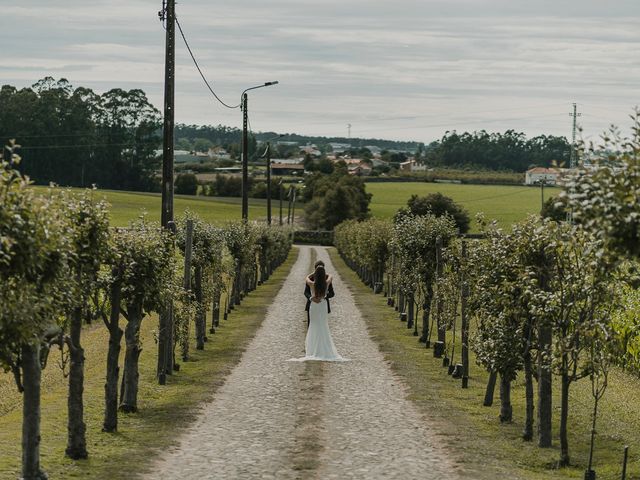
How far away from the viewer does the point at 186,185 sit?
554 ft

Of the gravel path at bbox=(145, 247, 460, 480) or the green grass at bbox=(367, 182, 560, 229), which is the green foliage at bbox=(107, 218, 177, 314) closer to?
the gravel path at bbox=(145, 247, 460, 480)

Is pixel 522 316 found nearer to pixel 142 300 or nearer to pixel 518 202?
pixel 142 300

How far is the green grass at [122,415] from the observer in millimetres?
16734

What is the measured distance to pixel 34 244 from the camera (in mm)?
12523

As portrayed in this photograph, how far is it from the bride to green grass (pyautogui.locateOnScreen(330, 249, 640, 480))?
178 centimetres

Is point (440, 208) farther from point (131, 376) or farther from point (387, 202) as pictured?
point (131, 376)

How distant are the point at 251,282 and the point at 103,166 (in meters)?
96.7

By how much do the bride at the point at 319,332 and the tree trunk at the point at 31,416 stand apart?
1537 centimetres

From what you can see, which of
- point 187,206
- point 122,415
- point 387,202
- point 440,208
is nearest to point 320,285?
point 122,415

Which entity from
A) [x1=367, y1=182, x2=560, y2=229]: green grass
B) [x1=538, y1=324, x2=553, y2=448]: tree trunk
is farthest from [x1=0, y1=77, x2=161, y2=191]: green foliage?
[x1=538, y1=324, x2=553, y2=448]: tree trunk

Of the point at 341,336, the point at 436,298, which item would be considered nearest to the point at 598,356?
the point at 436,298

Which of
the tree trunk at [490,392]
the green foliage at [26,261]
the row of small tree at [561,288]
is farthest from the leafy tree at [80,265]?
the tree trunk at [490,392]

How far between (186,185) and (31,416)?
509 feet

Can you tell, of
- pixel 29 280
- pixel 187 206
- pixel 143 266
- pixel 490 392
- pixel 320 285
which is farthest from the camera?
pixel 187 206
